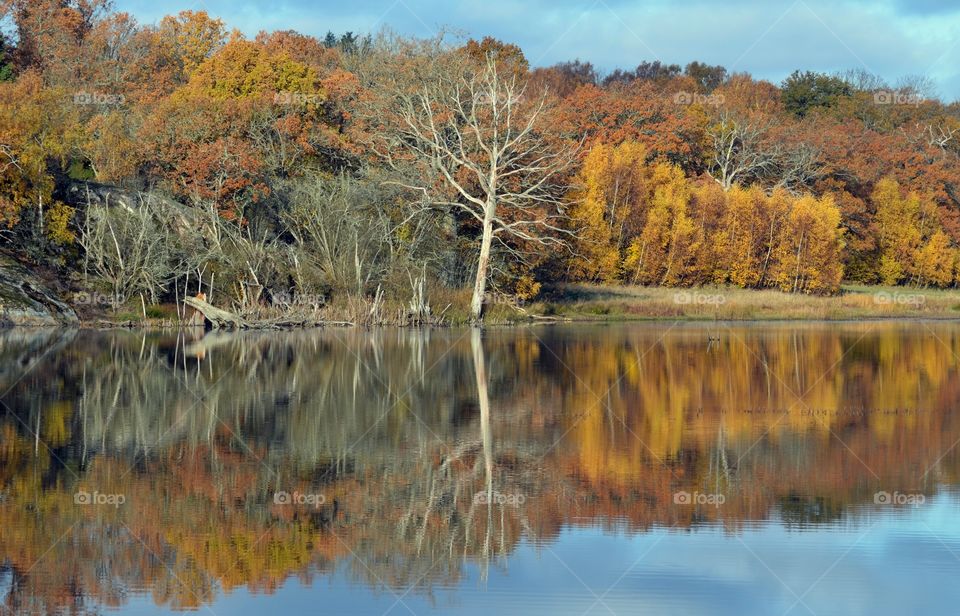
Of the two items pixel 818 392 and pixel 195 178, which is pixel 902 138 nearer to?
pixel 195 178

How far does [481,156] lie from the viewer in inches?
1842

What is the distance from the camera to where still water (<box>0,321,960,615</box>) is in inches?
350

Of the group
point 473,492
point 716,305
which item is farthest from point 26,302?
point 716,305

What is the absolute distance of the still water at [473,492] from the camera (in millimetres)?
8891

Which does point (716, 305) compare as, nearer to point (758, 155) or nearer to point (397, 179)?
→ point (397, 179)

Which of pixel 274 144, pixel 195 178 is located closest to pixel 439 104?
pixel 274 144

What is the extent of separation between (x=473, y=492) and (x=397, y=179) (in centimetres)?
3617

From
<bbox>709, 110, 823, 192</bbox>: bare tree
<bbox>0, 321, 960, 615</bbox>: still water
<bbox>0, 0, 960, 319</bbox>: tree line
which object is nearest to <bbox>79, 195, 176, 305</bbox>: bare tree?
<bbox>0, 0, 960, 319</bbox>: tree line

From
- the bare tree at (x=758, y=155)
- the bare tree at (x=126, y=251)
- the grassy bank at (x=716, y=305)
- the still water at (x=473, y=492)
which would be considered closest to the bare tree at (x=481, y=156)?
the grassy bank at (x=716, y=305)

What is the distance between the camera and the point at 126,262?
126 ft

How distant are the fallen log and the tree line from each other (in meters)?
0.97

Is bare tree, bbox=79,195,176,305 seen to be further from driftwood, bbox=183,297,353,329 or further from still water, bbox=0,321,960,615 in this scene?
still water, bbox=0,321,960,615

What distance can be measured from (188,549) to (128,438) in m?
5.80

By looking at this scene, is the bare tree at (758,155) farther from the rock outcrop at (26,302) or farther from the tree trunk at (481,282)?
the rock outcrop at (26,302)
